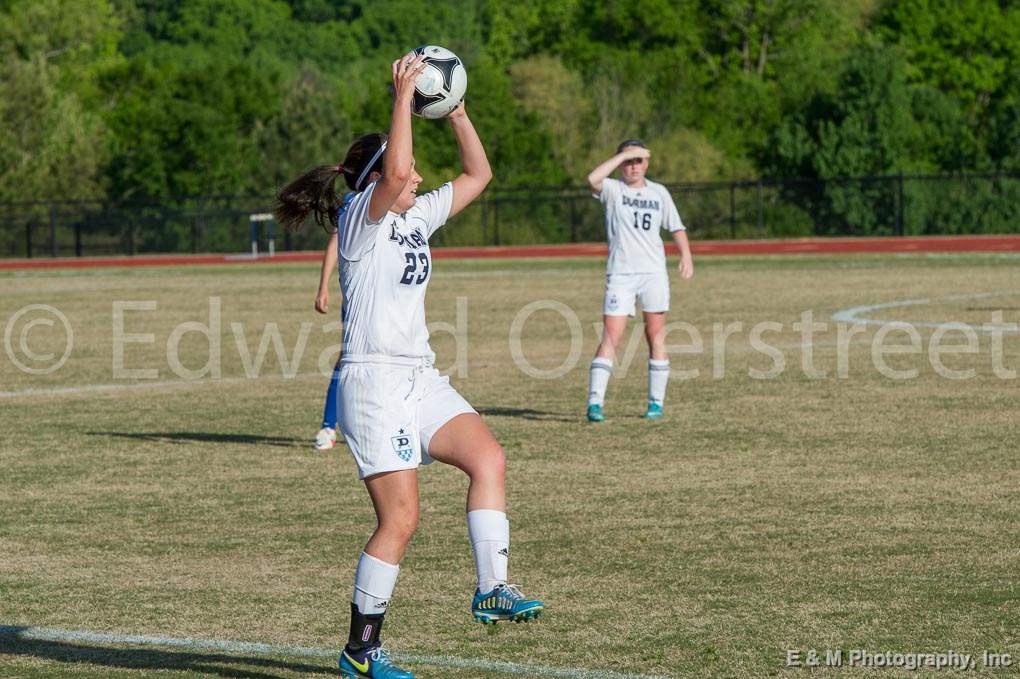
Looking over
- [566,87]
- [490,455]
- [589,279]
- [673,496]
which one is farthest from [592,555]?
[566,87]

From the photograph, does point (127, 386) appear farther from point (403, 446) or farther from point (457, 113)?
point (403, 446)

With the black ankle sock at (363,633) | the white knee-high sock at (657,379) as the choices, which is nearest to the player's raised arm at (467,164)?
the black ankle sock at (363,633)

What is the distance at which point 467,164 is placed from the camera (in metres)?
6.78

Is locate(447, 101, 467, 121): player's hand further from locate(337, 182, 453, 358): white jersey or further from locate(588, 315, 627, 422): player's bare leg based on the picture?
locate(588, 315, 627, 422): player's bare leg

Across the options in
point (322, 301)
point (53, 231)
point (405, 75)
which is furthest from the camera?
point (53, 231)

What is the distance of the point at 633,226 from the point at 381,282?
25.4 feet

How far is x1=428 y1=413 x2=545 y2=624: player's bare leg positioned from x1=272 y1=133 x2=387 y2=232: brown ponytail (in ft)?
3.30

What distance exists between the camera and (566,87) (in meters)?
67.5

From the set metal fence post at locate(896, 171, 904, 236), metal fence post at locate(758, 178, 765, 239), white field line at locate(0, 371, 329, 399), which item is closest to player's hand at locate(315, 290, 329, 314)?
white field line at locate(0, 371, 329, 399)

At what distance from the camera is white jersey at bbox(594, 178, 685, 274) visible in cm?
1366

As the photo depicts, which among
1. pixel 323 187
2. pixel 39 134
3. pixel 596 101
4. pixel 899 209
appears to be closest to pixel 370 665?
pixel 323 187

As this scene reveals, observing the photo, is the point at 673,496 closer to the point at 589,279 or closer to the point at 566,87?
the point at 589,279

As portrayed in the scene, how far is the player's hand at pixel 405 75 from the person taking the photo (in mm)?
5906

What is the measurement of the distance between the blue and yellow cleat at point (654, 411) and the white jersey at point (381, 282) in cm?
746
